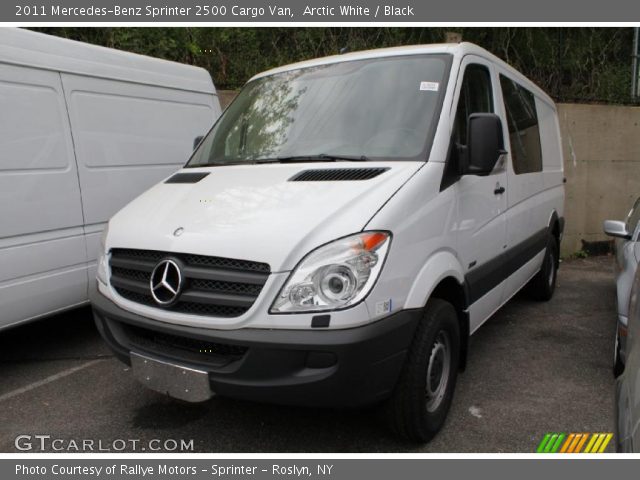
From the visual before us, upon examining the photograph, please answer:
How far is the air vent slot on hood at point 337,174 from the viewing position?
2.97m

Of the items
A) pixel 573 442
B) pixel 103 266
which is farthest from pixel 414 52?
pixel 573 442

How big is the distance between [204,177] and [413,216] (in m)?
1.42

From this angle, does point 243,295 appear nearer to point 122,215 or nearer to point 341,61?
point 122,215

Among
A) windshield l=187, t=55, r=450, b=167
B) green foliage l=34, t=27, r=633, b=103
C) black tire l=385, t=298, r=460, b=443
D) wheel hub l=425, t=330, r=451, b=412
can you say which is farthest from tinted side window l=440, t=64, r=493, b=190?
green foliage l=34, t=27, r=633, b=103

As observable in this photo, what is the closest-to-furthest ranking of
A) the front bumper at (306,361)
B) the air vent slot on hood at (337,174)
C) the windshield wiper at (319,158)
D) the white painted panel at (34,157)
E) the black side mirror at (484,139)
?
1. the front bumper at (306,361)
2. the air vent slot on hood at (337,174)
3. the black side mirror at (484,139)
4. the windshield wiper at (319,158)
5. the white painted panel at (34,157)

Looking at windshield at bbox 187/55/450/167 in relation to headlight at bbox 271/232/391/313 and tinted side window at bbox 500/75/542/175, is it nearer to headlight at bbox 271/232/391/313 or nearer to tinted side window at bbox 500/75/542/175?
headlight at bbox 271/232/391/313

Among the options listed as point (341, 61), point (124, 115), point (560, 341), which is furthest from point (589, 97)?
point (124, 115)

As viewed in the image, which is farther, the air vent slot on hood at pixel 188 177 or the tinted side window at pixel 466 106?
the air vent slot on hood at pixel 188 177

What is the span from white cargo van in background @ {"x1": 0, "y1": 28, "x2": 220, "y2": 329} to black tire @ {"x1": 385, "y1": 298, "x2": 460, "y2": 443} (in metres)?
2.78

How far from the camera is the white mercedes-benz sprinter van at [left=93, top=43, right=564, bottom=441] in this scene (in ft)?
8.19

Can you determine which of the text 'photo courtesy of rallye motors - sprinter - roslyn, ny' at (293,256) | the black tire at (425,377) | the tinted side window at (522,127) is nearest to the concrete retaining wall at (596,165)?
the text 'photo courtesy of rallye motors - sprinter - roslyn, ny' at (293,256)

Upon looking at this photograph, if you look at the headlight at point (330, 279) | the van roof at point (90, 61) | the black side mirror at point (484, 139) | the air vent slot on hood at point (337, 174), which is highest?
the van roof at point (90, 61)

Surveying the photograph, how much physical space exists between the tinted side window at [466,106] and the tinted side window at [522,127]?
0.40m

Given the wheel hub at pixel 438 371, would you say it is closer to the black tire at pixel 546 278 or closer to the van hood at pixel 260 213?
the van hood at pixel 260 213
